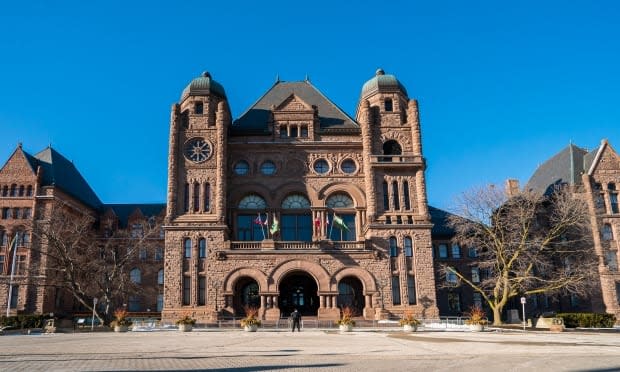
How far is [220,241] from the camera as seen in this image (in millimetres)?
44375

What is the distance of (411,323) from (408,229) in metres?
13.8

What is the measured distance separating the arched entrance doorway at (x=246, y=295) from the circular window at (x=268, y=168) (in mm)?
10348

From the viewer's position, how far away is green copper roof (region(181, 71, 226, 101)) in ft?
162

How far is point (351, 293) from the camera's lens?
4581 cm

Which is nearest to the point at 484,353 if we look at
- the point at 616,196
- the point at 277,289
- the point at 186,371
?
the point at 186,371

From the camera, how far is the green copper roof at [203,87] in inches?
1943

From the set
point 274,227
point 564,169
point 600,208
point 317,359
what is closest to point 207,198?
point 274,227

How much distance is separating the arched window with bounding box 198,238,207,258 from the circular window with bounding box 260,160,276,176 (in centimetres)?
901

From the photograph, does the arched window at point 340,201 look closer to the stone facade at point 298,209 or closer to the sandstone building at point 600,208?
the stone facade at point 298,209

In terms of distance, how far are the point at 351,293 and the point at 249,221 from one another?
11.6 m

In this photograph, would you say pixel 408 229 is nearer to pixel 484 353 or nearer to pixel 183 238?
pixel 183 238

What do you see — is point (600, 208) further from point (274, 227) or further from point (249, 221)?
point (249, 221)

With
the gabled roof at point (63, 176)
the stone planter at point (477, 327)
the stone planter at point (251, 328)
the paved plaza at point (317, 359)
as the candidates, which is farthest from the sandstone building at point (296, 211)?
the paved plaza at point (317, 359)

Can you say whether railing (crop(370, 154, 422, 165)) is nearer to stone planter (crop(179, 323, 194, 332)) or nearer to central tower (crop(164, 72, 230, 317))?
central tower (crop(164, 72, 230, 317))
